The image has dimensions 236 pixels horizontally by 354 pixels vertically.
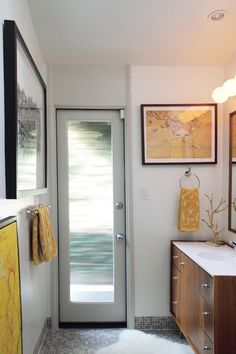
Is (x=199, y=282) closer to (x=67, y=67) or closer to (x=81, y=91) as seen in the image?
(x=81, y=91)

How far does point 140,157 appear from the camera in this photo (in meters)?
2.70

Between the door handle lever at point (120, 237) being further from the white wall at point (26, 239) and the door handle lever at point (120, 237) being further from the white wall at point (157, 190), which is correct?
the white wall at point (26, 239)

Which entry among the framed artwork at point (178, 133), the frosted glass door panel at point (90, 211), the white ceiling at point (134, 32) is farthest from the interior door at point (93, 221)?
the white ceiling at point (134, 32)

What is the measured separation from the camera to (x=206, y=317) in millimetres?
1821

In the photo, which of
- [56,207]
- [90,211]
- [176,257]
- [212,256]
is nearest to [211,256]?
[212,256]

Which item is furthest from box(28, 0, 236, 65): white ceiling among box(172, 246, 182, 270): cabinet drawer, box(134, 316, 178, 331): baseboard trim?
box(134, 316, 178, 331): baseboard trim

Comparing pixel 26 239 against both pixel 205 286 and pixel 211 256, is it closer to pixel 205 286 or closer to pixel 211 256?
pixel 205 286

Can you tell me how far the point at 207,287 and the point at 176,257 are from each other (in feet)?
2.33

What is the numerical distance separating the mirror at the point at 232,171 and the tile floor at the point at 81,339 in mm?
1116

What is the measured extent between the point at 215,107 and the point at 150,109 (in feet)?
1.96

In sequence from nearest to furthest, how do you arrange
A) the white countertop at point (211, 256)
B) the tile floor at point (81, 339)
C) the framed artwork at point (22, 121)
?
the framed artwork at point (22, 121), the white countertop at point (211, 256), the tile floor at point (81, 339)

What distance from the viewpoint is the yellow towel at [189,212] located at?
262 cm

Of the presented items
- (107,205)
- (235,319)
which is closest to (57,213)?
(107,205)

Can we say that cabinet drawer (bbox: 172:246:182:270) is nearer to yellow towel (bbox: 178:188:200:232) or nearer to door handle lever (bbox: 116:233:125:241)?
yellow towel (bbox: 178:188:200:232)
